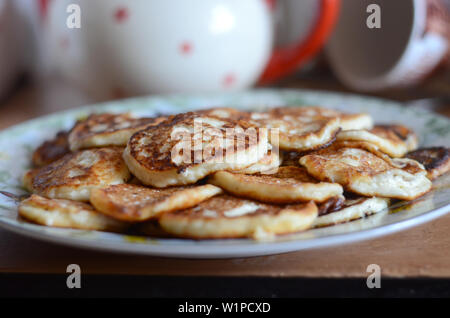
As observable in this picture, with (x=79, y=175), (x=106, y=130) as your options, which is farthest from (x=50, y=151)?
(x=79, y=175)

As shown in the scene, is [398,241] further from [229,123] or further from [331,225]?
[229,123]

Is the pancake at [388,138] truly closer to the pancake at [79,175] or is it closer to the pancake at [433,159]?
the pancake at [433,159]

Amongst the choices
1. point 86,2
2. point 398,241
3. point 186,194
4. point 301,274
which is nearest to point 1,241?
point 186,194

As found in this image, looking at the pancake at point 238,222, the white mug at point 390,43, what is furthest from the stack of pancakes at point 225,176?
the white mug at point 390,43

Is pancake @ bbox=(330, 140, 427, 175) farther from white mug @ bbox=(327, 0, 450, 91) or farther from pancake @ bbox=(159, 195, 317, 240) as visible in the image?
white mug @ bbox=(327, 0, 450, 91)

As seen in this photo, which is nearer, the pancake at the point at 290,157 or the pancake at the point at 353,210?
the pancake at the point at 353,210

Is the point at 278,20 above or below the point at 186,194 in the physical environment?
Result: above

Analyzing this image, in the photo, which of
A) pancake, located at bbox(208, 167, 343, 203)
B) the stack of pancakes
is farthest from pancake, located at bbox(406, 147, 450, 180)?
pancake, located at bbox(208, 167, 343, 203)

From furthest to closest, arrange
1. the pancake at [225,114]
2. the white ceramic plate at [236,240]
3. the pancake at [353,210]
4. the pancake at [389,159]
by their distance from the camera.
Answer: the pancake at [225,114], the pancake at [389,159], the pancake at [353,210], the white ceramic plate at [236,240]
